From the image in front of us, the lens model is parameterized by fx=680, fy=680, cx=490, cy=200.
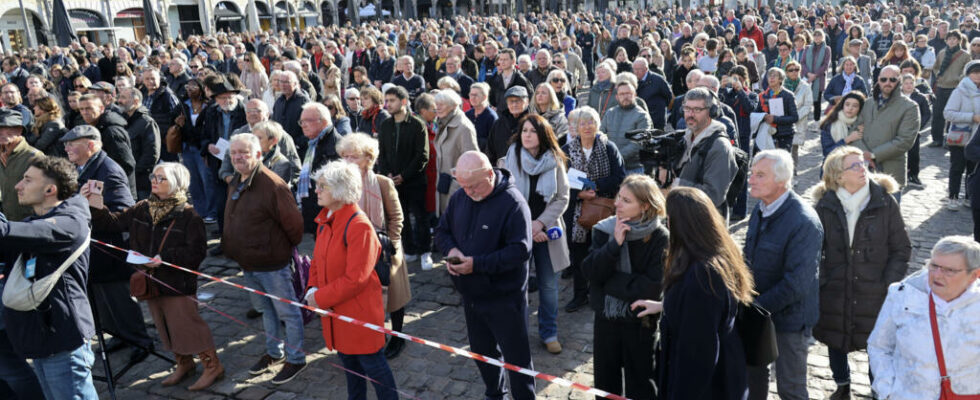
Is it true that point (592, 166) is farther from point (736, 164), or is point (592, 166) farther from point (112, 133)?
point (112, 133)

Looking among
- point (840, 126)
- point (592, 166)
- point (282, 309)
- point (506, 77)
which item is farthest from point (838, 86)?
point (282, 309)

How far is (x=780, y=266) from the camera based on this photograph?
3586 mm

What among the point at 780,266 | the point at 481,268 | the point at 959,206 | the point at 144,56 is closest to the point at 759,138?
the point at 959,206

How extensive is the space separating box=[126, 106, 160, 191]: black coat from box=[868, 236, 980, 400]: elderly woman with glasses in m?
7.07

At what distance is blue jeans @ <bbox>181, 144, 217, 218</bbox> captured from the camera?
8398mm

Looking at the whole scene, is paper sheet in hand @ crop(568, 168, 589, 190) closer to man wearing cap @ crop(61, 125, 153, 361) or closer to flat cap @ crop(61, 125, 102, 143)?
man wearing cap @ crop(61, 125, 153, 361)

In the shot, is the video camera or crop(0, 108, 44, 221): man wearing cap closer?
the video camera

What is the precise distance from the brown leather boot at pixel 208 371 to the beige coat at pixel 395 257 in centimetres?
131

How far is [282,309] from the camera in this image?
194 inches

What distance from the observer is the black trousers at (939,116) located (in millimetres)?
10914

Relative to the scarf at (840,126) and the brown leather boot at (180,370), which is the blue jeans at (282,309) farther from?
the scarf at (840,126)

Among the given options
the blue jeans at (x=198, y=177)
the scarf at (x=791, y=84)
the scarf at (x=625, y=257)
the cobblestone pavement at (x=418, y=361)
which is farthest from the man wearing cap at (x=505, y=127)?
the scarf at (x=791, y=84)

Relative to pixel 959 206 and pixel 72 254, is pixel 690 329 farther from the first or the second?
pixel 959 206

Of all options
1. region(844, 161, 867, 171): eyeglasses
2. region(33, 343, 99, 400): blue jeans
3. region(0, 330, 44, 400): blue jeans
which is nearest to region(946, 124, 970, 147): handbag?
region(844, 161, 867, 171): eyeglasses
